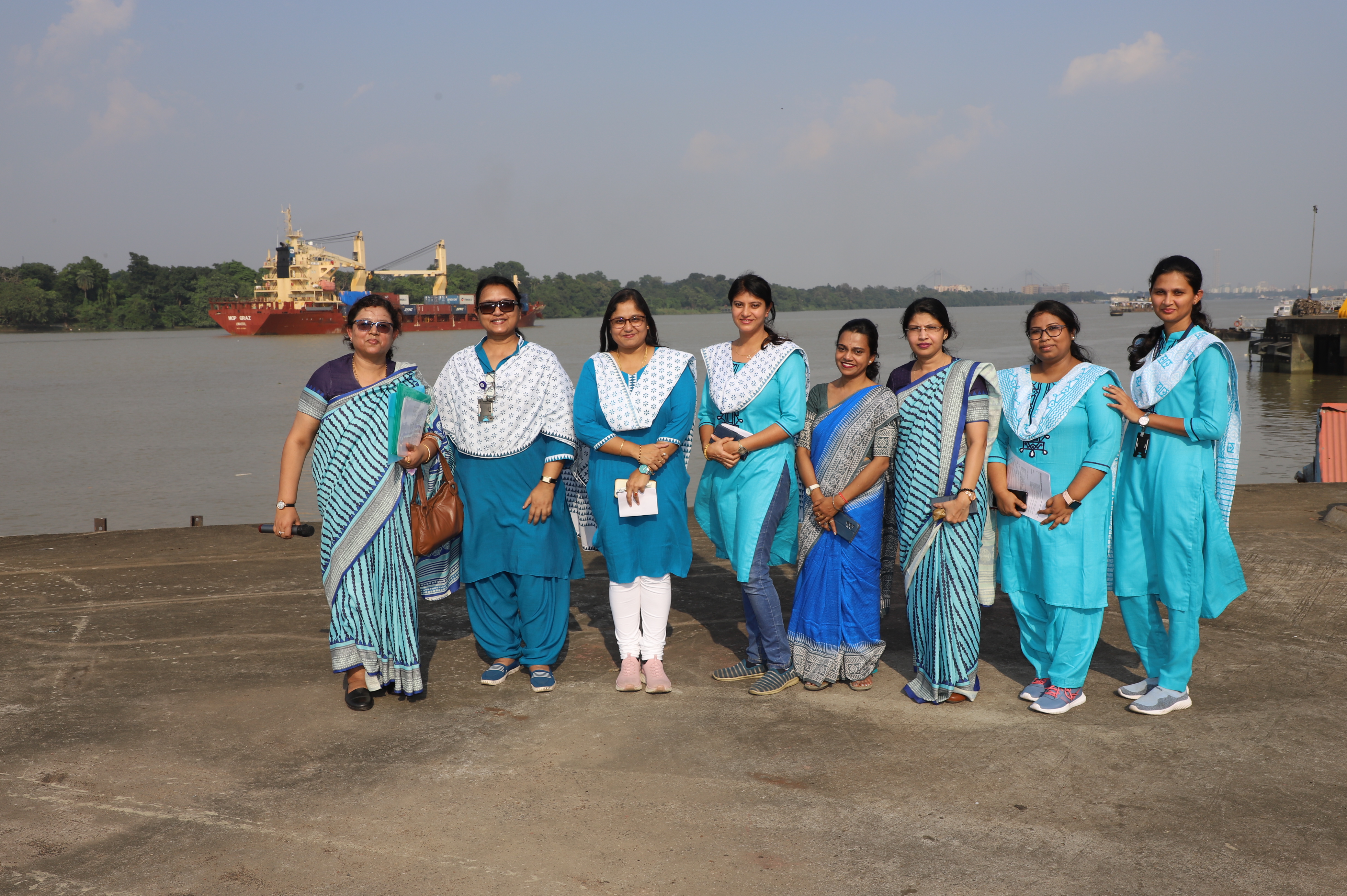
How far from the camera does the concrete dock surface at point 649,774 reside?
2287 millimetres

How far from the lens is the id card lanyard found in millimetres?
3238

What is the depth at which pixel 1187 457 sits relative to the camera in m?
3.20

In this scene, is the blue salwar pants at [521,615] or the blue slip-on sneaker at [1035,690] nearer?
the blue slip-on sneaker at [1035,690]

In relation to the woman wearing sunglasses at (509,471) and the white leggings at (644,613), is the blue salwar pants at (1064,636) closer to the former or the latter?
the white leggings at (644,613)

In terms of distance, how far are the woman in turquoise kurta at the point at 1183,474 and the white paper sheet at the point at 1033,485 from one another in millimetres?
315

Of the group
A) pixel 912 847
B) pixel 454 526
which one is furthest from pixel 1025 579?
pixel 454 526

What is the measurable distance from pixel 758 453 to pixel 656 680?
89 centimetres

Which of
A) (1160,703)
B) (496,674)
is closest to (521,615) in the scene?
(496,674)

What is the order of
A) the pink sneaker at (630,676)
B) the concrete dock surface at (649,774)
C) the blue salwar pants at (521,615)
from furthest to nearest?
the blue salwar pants at (521,615) → the pink sneaker at (630,676) → the concrete dock surface at (649,774)

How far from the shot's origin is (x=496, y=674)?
11.8ft

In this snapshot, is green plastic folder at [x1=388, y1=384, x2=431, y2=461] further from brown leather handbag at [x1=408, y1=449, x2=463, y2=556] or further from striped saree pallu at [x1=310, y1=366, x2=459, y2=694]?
brown leather handbag at [x1=408, y1=449, x2=463, y2=556]

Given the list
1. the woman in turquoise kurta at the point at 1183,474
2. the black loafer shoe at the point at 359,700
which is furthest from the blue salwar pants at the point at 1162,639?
the black loafer shoe at the point at 359,700

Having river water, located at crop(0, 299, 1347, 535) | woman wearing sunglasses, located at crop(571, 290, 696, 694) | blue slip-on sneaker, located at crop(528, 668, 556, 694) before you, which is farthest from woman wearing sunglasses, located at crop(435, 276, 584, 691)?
river water, located at crop(0, 299, 1347, 535)

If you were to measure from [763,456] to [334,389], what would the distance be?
5.00 feet
